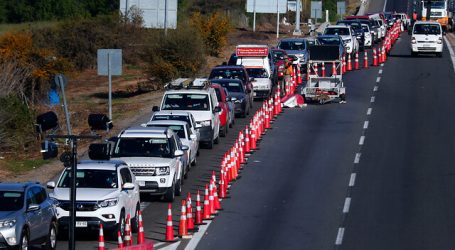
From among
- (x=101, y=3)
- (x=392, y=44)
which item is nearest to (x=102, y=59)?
(x=392, y=44)

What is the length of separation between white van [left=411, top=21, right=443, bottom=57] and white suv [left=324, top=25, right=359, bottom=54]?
322cm

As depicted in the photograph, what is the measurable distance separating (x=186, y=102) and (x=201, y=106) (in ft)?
2.23

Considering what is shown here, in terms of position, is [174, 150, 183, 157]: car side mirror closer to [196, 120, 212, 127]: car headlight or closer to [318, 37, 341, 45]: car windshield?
[196, 120, 212, 127]: car headlight

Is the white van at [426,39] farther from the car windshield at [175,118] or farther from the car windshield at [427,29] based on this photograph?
the car windshield at [175,118]

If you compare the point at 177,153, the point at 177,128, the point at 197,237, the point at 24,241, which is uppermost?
the point at 177,128

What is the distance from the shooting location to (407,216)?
84.0 ft

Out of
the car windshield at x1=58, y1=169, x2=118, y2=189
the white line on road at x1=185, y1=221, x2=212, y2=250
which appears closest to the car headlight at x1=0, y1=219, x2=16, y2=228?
the car windshield at x1=58, y1=169, x2=118, y2=189

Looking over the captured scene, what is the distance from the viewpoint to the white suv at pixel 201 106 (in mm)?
34656

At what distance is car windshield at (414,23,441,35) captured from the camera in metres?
62.5

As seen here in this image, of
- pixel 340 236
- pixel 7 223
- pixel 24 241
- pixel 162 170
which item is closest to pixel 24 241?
pixel 24 241

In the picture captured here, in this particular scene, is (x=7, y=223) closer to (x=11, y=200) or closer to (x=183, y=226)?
(x=11, y=200)

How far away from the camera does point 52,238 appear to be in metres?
21.5

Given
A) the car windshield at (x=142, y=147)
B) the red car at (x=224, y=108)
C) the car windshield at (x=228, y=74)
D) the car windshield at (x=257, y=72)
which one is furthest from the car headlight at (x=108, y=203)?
the car windshield at (x=257, y=72)

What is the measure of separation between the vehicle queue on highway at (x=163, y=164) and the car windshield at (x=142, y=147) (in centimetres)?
2
